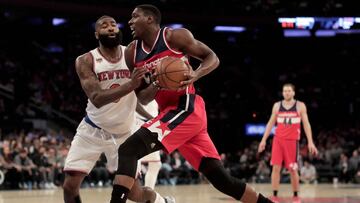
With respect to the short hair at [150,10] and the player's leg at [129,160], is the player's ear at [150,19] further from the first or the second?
the player's leg at [129,160]

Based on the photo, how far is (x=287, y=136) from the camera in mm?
10336

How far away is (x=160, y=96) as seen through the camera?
5445mm

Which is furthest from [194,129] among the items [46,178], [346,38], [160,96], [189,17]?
[346,38]

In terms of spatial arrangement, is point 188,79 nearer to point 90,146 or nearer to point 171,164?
point 90,146

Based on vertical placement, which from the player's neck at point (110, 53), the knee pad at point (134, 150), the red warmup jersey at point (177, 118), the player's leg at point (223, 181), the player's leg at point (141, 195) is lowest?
the player's leg at point (141, 195)

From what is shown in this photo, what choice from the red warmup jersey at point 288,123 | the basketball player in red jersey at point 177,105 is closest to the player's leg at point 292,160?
the red warmup jersey at point 288,123

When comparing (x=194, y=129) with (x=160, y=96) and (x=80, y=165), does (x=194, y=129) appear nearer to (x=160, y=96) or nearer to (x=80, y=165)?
(x=160, y=96)

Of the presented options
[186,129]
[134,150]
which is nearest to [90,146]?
[134,150]

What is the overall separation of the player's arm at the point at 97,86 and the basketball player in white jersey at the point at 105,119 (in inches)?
0.6

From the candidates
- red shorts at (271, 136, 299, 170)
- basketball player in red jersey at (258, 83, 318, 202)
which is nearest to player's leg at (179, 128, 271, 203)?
basketball player in red jersey at (258, 83, 318, 202)

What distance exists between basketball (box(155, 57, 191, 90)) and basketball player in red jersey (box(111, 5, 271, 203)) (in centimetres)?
10

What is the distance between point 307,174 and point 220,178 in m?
14.1

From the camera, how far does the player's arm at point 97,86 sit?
202 inches

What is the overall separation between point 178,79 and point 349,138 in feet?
62.2
